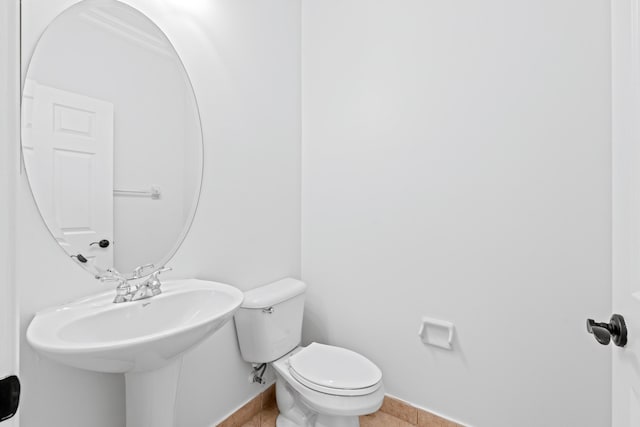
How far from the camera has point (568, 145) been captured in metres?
1.23

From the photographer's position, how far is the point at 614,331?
2.00ft

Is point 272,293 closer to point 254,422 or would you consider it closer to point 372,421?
point 254,422

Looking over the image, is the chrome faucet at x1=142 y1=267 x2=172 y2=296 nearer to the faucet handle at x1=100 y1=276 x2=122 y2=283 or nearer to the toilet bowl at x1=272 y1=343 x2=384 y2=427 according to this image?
the faucet handle at x1=100 y1=276 x2=122 y2=283

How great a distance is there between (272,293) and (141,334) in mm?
626

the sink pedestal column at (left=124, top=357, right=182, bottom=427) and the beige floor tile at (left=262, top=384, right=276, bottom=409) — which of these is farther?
the beige floor tile at (left=262, top=384, right=276, bottom=409)

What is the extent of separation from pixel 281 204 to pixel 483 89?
46.1 inches

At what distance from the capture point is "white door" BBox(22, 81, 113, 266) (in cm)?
90

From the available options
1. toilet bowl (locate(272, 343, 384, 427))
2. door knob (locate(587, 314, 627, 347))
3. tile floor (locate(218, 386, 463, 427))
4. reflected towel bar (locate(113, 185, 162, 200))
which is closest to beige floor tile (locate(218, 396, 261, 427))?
tile floor (locate(218, 386, 463, 427))

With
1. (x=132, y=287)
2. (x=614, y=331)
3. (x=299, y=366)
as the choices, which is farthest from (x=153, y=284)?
(x=614, y=331)

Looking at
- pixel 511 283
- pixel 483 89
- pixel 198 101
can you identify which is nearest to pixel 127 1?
pixel 198 101

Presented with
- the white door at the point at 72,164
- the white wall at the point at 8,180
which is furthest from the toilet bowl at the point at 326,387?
the white wall at the point at 8,180

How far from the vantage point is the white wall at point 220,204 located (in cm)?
90

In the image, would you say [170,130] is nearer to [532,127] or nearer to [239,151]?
[239,151]

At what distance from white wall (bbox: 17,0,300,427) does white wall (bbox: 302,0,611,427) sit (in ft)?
0.64
